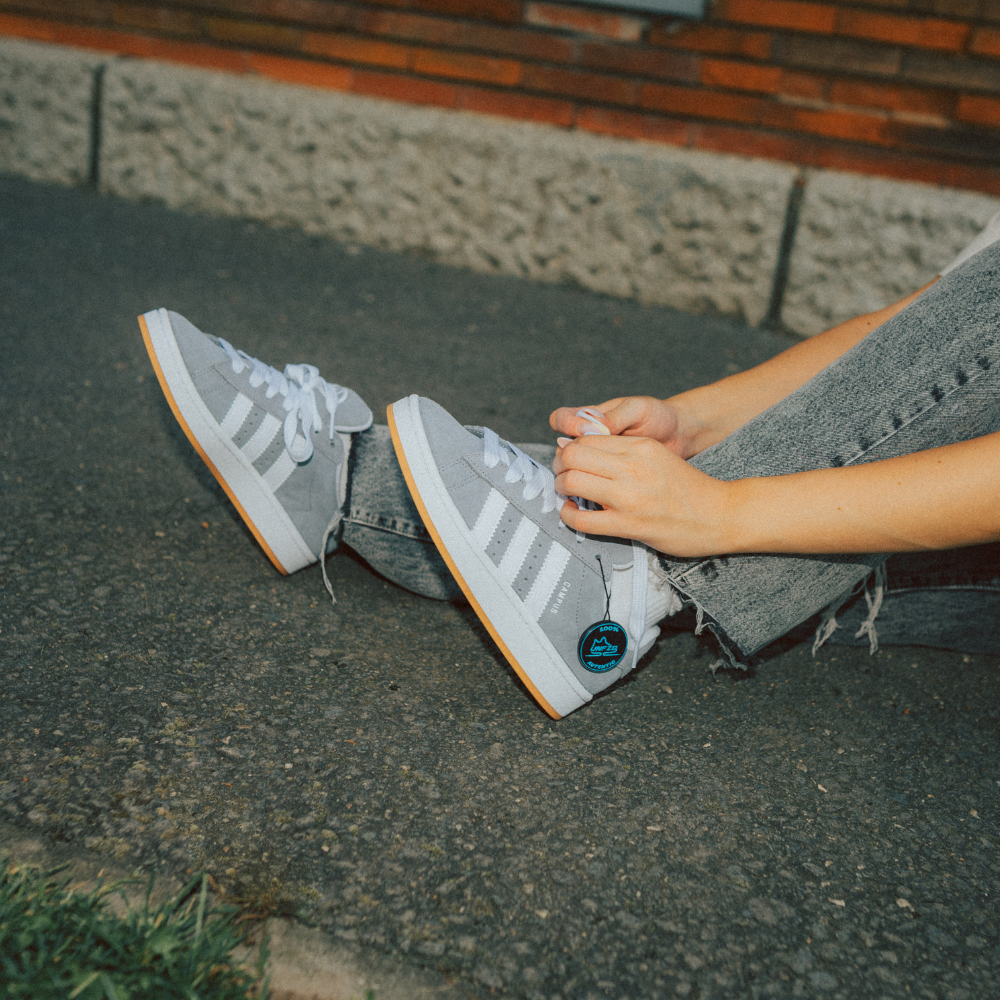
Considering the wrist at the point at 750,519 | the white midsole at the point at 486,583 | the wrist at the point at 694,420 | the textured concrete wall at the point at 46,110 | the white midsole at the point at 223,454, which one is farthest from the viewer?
the textured concrete wall at the point at 46,110

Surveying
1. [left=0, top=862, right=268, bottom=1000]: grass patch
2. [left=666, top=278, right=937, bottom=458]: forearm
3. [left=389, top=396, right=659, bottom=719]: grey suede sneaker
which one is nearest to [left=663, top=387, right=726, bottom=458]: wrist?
[left=666, top=278, right=937, bottom=458]: forearm

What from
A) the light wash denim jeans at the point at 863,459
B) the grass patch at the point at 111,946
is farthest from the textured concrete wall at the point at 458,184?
the grass patch at the point at 111,946

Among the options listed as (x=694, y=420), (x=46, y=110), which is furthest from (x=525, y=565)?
(x=46, y=110)

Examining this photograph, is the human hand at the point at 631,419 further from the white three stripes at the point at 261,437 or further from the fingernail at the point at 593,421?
the white three stripes at the point at 261,437

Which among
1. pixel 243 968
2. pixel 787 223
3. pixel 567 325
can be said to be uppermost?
pixel 787 223

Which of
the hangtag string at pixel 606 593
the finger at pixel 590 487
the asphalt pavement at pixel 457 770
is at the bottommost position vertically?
the asphalt pavement at pixel 457 770

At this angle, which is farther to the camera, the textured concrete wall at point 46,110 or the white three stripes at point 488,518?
the textured concrete wall at point 46,110

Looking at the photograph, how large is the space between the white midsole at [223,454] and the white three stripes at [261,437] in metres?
0.01

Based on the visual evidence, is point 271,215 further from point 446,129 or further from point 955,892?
point 955,892

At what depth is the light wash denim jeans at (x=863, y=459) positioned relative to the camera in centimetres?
127

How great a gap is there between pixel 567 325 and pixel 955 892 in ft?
8.09

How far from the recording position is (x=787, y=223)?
11.1 ft

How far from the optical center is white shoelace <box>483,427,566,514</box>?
1.39 meters

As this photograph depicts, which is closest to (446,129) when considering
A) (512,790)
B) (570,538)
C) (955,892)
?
(570,538)
